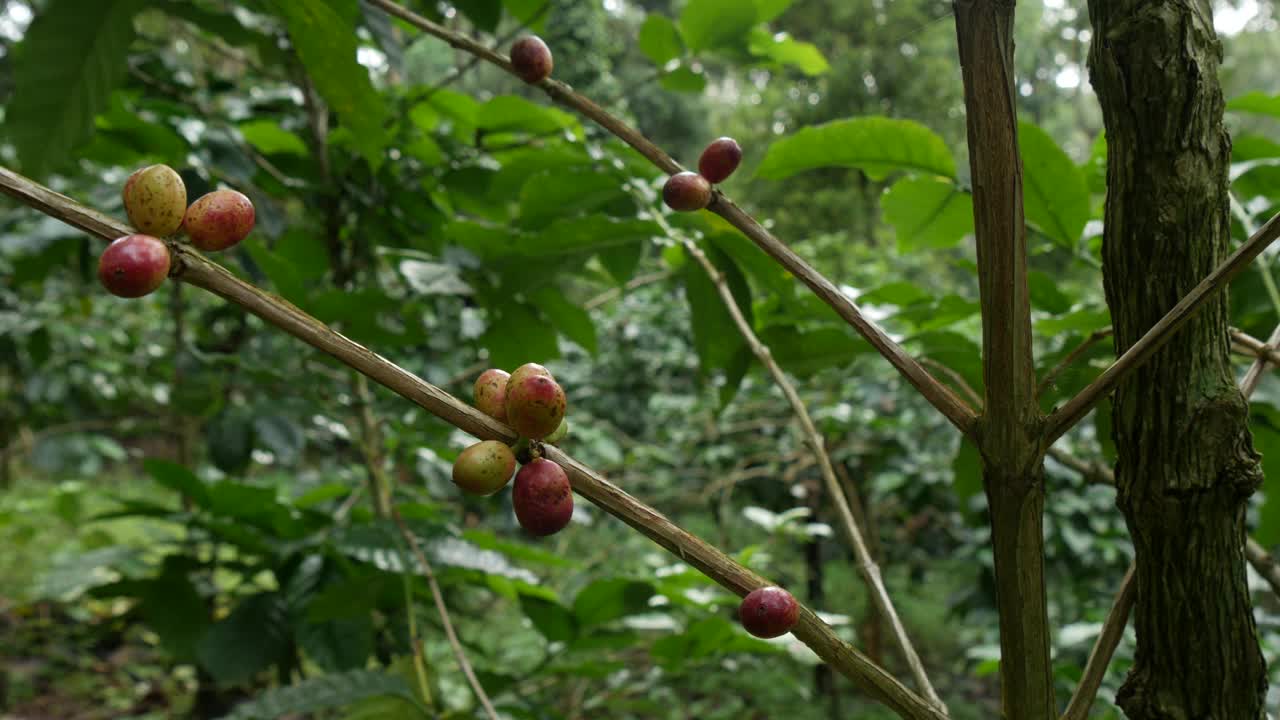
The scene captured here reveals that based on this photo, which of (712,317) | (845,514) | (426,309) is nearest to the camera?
(845,514)

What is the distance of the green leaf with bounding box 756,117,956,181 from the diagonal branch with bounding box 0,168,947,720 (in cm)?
37

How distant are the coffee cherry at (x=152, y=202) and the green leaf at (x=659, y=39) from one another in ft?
2.32

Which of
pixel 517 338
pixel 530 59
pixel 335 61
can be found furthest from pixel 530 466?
pixel 517 338

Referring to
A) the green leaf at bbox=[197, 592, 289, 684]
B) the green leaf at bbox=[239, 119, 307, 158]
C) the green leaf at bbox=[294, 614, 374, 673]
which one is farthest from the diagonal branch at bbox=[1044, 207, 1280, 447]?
the green leaf at bbox=[239, 119, 307, 158]

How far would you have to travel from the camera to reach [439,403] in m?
0.26

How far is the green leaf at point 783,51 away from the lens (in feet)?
2.98

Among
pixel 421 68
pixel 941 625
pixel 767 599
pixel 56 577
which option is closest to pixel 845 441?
pixel 941 625

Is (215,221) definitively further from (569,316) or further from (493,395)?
(569,316)

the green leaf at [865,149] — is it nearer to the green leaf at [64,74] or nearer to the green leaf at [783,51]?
the green leaf at [783,51]

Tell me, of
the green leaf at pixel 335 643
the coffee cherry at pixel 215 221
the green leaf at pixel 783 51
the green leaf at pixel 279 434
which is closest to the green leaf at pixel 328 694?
the green leaf at pixel 335 643

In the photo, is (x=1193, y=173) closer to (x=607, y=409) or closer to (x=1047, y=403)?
(x=1047, y=403)

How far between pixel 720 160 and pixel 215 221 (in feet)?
0.75

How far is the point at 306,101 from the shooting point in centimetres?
108

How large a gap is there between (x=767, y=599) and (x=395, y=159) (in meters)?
1.05
